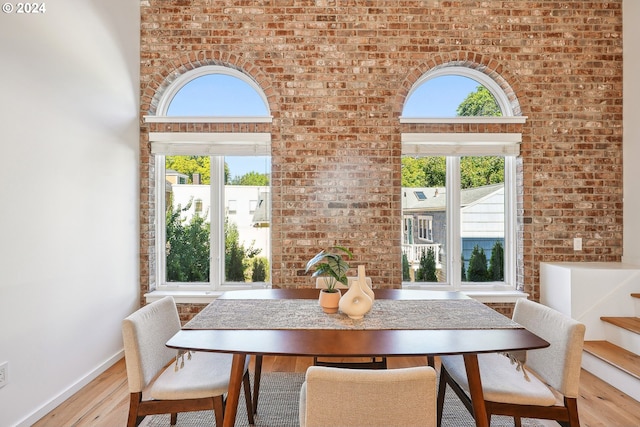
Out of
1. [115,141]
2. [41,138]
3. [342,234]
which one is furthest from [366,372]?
[115,141]

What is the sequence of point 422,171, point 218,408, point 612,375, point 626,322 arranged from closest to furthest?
point 218,408
point 612,375
point 626,322
point 422,171

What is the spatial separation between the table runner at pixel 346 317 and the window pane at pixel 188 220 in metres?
1.46

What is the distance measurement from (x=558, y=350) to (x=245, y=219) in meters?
2.75

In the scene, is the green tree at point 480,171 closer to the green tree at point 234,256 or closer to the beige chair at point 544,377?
the beige chair at point 544,377

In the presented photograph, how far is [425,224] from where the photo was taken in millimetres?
3572

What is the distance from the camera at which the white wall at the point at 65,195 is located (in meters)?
2.02

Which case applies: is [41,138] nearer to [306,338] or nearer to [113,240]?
[113,240]

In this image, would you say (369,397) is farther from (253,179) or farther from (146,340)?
(253,179)

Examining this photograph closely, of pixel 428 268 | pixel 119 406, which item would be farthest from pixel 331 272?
pixel 428 268

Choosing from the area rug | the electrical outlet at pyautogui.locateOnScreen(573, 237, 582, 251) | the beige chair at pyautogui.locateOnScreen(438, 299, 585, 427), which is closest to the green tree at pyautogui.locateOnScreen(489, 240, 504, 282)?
the electrical outlet at pyautogui.locateOnScreen(573, 237, 582, 251)

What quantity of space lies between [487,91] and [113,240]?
3.80 metres

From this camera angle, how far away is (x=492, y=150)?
134 inches

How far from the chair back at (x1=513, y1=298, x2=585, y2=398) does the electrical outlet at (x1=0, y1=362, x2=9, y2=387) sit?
9.44ft

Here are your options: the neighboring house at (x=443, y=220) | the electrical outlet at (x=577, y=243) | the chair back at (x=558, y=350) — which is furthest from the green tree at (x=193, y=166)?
the electrical outlet at (x=577, y=243)
